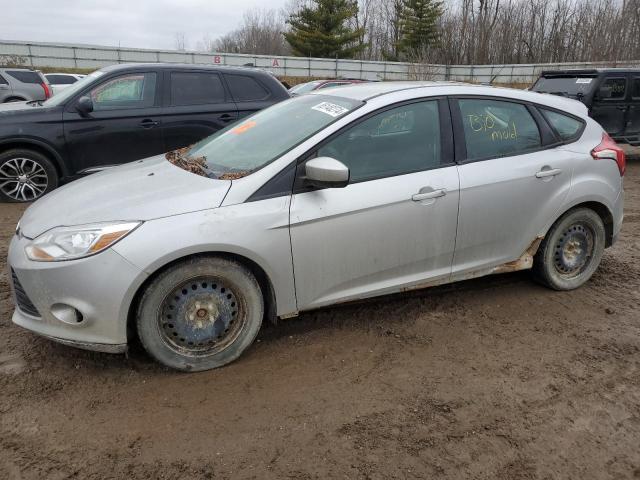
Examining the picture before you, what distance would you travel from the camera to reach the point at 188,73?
270 inches

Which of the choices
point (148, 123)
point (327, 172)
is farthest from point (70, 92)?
point (327, 172)

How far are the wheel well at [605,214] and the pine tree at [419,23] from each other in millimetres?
47648

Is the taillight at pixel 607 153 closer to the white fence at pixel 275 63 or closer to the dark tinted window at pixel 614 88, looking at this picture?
the dark tinted window at pixel 614 88

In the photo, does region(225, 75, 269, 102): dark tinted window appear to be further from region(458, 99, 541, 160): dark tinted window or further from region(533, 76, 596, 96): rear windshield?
region(533, 76, 596, 96): rear windshield

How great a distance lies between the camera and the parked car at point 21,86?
1488 centimetres

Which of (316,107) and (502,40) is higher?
(502,40)

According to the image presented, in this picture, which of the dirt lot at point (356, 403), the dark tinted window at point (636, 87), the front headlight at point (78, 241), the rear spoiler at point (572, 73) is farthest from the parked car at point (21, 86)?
the dark tinted window at point (636, 87)

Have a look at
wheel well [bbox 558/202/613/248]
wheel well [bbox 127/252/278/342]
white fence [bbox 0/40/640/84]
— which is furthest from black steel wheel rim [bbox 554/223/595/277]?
white fence [bbox 0/40/640/84]

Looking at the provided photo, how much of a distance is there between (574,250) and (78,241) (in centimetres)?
363

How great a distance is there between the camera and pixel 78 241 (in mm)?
2711

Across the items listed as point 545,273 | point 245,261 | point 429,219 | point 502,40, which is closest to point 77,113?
point 245,261

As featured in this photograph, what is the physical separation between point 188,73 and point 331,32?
4332 centimetres

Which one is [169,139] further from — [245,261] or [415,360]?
[415,360]

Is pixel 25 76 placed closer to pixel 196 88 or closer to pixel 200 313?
pixel 196 88
